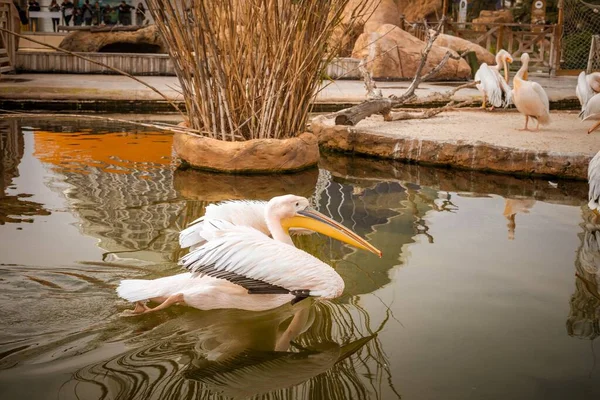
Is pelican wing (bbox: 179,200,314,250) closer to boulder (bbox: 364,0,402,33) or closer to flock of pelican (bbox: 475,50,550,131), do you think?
flock of pelican (bbox: 475,50,550,131)

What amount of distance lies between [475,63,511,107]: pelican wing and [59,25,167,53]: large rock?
6931 millimetres

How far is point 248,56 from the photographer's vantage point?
5176 millimetres

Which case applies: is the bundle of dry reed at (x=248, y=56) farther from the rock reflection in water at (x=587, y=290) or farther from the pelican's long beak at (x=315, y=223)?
the pelican's long beak at (x=315, y=223)

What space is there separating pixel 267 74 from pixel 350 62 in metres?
7.68

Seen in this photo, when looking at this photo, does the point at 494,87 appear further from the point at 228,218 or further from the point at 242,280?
the point at 242,280

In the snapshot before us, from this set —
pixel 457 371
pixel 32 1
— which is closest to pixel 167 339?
pixel 457 371

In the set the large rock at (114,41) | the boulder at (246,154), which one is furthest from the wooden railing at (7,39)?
the boulder at (246,154)

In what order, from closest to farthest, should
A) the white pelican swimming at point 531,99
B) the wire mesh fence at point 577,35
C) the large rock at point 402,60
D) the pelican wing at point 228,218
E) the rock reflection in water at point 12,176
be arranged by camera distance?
the pelican wing at point 228,218
the rock reflection in water at point 12,176
the white pelican swimming at point 531,99
the large rock at point 402,60
the wire mesh fence at point 577,35

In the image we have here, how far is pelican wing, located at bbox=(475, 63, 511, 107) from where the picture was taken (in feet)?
28.0

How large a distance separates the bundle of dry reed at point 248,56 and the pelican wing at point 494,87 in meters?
3.60

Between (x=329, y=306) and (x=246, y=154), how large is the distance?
250 centimetres

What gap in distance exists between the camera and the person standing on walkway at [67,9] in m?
21.5

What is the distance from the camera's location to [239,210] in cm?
314

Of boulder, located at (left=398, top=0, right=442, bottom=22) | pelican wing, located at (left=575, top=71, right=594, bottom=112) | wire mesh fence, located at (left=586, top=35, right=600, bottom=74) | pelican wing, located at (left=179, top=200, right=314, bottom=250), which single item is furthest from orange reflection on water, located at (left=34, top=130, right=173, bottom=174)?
boulder, located at (left=398, top=0, right=442, bottom=22)
